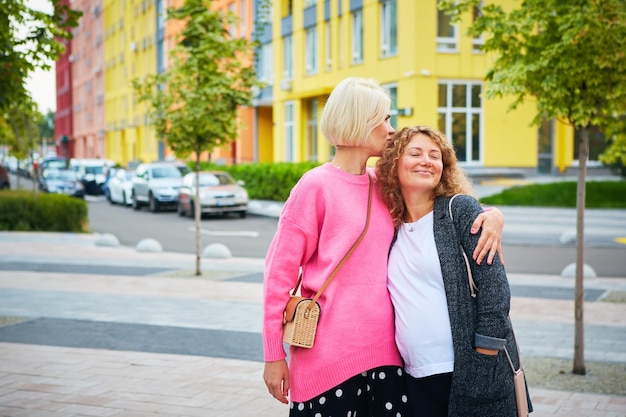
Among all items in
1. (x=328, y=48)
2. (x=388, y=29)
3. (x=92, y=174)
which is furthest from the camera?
(x=92, y=174)

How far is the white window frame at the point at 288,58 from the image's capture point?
4006 centimetres

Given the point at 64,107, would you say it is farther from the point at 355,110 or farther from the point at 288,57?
the point at 355,110

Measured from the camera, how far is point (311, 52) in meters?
38.1

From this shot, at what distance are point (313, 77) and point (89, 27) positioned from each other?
175 ft

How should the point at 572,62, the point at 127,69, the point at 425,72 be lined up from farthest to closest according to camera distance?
1. the point at 127,69
2. the point at 425,72
3. the point at 572,62

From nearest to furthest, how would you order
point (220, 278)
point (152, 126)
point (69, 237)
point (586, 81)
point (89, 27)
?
point (586, 81) < point (220, 278) < point (152, 126) < point (69, 237) < point (89, 27)

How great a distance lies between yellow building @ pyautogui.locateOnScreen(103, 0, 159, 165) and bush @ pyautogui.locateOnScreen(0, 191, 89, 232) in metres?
34.9

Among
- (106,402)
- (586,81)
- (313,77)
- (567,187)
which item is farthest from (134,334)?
(313,77)

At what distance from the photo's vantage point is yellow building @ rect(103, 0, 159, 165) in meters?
61.3

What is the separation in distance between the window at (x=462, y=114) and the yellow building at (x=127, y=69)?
3064 centimetres

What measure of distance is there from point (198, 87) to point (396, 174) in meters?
10.6

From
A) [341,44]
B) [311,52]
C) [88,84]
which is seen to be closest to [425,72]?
[341,44]

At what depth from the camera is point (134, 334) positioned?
7.95 m

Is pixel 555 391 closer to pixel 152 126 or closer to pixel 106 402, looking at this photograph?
pixel 106 402
